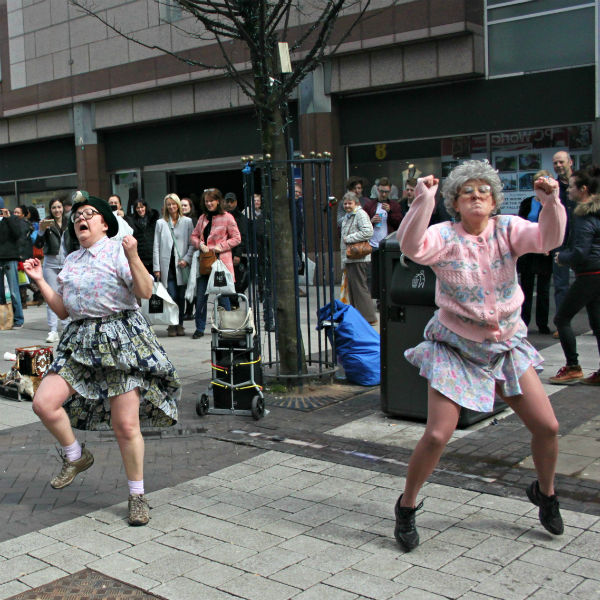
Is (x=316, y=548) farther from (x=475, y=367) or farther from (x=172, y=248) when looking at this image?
(x=172, y=248)

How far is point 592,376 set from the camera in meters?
7.00

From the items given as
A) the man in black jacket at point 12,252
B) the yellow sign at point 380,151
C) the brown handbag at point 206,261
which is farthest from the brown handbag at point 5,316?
the yellow sign at point 380,151

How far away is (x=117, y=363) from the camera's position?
440cm

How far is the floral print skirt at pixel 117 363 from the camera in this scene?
441 cm

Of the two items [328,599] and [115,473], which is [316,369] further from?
[328,599]

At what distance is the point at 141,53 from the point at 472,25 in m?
8.17

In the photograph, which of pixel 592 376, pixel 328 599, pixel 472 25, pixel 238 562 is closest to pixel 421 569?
pixel 328 599

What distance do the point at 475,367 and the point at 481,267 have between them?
47cm

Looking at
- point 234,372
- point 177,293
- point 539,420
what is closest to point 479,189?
point 539,420

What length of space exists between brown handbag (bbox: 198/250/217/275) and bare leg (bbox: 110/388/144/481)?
5867mm

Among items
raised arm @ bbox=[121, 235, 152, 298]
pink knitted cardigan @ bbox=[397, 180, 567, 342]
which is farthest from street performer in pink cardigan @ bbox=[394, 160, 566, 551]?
raised arm @ bbox=[121, 235, 152, 298]

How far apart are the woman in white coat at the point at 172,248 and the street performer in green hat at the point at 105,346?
20.7 ft

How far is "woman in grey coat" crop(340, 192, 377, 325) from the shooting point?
10023 mm

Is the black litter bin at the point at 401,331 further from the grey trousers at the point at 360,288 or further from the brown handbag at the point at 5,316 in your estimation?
the brown handbag at the point at 5,316
